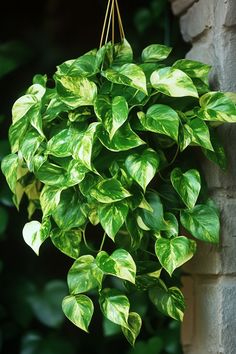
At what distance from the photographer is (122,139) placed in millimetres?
996

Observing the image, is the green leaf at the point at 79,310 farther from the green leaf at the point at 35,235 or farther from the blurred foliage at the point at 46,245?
the blurred foliage at the point at 46,245

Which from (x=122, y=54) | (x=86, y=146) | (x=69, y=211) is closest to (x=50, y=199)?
(x=69, y=211)

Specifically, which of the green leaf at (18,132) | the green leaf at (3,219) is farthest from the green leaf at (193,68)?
the green leaf at (3,219)

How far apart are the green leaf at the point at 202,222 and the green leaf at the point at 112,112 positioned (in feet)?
0.80

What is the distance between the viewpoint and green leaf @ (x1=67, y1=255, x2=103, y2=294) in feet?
3.45

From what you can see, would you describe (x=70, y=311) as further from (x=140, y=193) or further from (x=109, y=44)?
(x=109, y=44)

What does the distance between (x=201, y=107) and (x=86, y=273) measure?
41 cm

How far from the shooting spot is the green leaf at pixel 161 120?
976 mm

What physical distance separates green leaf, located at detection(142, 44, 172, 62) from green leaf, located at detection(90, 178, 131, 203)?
0.31 meters

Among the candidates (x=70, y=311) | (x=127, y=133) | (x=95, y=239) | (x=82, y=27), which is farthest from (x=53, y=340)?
(x=82, y=27)

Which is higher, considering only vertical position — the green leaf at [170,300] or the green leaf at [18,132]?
the green leaf at [18,132]

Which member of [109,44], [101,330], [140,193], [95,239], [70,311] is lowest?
[101,330]

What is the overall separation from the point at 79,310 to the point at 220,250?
1.06 ft

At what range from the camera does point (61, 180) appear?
1.04 metres
